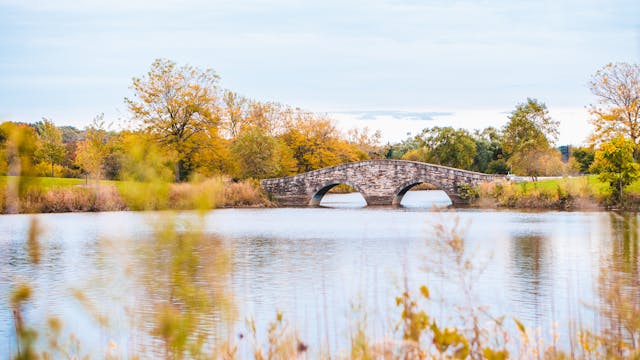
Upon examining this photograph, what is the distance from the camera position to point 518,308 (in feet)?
40.5

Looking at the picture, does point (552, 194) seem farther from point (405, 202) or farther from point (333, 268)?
point (333, 268)

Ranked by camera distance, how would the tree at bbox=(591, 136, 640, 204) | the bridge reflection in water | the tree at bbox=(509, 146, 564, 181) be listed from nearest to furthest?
the tree at bbox=(591, 136, 640, 204)
the bridge reflection in water
the tree at bbox=(509, 146, 564, 181)

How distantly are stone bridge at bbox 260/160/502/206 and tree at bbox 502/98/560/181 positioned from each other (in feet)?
21.9

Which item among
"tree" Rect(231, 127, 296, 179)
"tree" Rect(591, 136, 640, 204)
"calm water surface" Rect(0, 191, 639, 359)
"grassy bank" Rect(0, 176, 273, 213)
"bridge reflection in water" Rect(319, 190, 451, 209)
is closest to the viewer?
"grassy bank" Rect(0, 176, 273, 213)

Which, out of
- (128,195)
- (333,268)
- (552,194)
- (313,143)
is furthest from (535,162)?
(128,195)

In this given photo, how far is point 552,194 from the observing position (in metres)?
39.1

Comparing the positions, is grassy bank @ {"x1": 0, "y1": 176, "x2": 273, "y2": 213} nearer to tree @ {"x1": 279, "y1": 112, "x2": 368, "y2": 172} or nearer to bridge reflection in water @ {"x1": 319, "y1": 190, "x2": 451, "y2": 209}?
bridge reflection in water @ {"x1": 319, "y1": 190, "x2": 451, "y2": 209}

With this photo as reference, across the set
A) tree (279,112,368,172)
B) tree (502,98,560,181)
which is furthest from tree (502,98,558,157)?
tree (279,112,368,172)

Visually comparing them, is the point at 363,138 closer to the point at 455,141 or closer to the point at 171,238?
the point at 455,141

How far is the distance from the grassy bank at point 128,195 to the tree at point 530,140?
1745cm

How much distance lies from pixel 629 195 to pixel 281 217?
16847 mm

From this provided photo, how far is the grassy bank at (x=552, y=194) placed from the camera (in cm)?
3644

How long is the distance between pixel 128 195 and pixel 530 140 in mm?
49176

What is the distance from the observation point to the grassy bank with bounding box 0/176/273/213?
3736 millimetres
